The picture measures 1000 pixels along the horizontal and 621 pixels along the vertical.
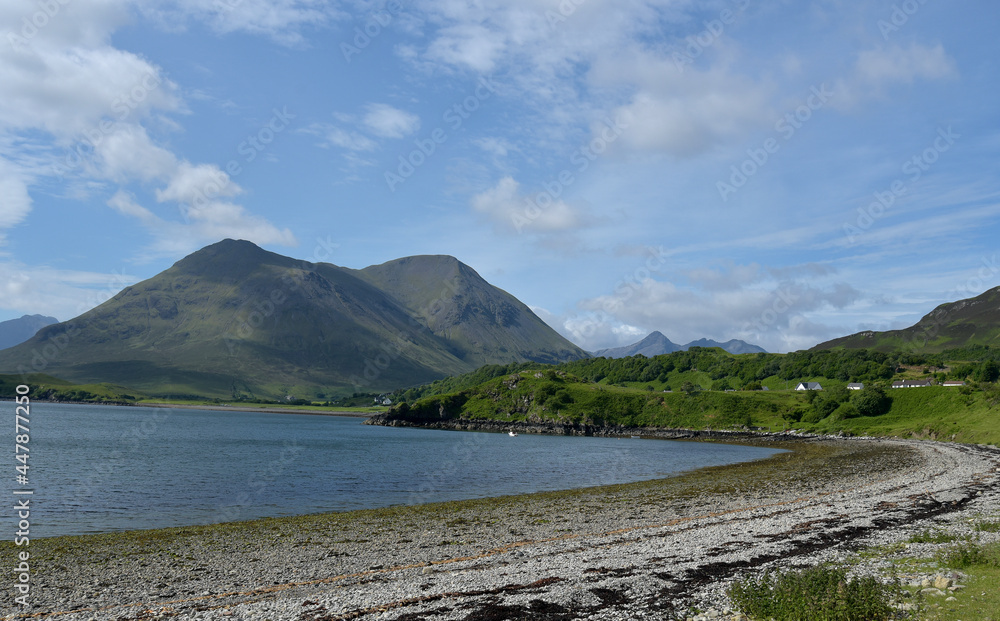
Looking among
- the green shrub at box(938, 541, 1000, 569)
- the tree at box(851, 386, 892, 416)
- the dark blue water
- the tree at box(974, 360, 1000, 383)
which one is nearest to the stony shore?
the green shrub at box(938, 541, 1000, 569)

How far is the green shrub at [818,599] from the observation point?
12930 mm

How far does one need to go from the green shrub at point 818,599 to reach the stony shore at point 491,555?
134cm

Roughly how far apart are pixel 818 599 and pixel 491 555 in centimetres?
1710

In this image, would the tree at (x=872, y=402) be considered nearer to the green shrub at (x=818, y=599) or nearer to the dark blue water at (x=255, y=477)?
the dark blue water at (x=255, y=477)

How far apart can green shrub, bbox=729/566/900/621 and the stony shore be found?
1336 mm

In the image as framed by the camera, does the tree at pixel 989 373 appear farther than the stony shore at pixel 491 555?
Yes

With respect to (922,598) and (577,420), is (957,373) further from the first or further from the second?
(922,598)

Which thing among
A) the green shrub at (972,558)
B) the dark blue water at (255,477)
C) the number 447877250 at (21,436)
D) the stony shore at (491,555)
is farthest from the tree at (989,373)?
the number 447877250 at (21,436)

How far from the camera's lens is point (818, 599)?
13461 millimetres

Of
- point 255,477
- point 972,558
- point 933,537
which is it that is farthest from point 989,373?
point 255,477

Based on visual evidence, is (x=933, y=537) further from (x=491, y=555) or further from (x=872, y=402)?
(x=872, y=402)

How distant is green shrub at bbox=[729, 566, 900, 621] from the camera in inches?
509

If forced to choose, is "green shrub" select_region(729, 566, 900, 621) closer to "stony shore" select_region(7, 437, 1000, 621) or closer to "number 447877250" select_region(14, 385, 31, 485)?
"stony shore" select_region(7, 437, 1000, 621)

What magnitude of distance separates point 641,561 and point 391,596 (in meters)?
10.7
